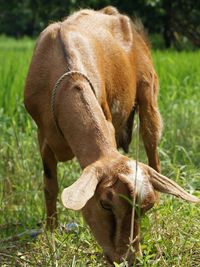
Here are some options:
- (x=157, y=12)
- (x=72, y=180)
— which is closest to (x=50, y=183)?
(x=72, y=180)

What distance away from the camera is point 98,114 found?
153 inches

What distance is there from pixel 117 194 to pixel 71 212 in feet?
5.80

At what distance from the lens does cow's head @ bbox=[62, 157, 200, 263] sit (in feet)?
10.9

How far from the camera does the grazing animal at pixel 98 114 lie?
337cm

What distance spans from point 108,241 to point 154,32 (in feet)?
79.6

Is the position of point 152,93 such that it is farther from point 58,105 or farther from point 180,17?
point 180,17

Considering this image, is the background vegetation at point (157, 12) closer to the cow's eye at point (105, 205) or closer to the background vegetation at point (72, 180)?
the background vegetation at point (72, 180)

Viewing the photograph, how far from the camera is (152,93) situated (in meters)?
5.56

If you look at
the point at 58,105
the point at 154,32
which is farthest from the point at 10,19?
the point at 58,105

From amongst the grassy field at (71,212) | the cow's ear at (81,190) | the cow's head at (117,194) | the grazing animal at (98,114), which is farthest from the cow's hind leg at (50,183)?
the cow's ear at (81,190)

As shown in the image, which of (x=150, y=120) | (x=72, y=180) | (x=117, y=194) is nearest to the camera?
(x=117, y=194)

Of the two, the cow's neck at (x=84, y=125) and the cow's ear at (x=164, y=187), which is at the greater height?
the cow's neck at (x=84, y=125)

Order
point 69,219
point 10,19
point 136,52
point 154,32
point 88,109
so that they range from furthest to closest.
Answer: point 10,19
point 154,32
point 136,52
point 69,219
point 88,109

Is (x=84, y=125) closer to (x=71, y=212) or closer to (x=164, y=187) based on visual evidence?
(x=164, y=187)
